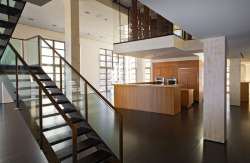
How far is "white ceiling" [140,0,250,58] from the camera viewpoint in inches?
87.8

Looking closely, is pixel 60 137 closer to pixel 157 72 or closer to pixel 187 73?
pixel 187 73

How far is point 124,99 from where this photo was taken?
8336mm

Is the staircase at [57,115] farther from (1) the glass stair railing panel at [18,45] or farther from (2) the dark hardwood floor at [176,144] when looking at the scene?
(1) the glass stair railing panel at [18,45]

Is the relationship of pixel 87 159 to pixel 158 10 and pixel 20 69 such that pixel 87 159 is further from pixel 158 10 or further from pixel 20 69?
pixel 158 10

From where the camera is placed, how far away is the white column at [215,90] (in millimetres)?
4039

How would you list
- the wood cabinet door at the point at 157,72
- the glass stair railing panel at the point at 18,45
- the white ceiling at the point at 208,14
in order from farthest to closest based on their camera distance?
1. the wood cabinet door at the point at 157,72
2. the glass stair railing panel at the point at 18,45
3. the white ceiling at the point at 208,14

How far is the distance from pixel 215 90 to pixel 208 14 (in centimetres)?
221

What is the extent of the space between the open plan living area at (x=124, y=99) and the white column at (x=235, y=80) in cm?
5

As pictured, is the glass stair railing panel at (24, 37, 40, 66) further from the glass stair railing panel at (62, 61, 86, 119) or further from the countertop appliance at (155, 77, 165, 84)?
the countertop appliance at (155, 77, 165, 84)

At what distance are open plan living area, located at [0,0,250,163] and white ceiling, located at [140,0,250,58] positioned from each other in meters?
0.01

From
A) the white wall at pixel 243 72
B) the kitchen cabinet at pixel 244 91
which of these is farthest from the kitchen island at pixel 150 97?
the white wall at pixel 243 72

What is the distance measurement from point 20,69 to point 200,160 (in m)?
4.37

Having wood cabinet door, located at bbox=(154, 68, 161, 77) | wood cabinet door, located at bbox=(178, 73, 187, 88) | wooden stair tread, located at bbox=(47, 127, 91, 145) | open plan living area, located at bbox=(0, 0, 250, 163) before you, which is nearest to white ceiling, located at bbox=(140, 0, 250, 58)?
open plan living area, located at bbox=(0, 0, 250, 163)

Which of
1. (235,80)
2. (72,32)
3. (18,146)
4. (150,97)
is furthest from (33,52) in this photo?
(235,80)
